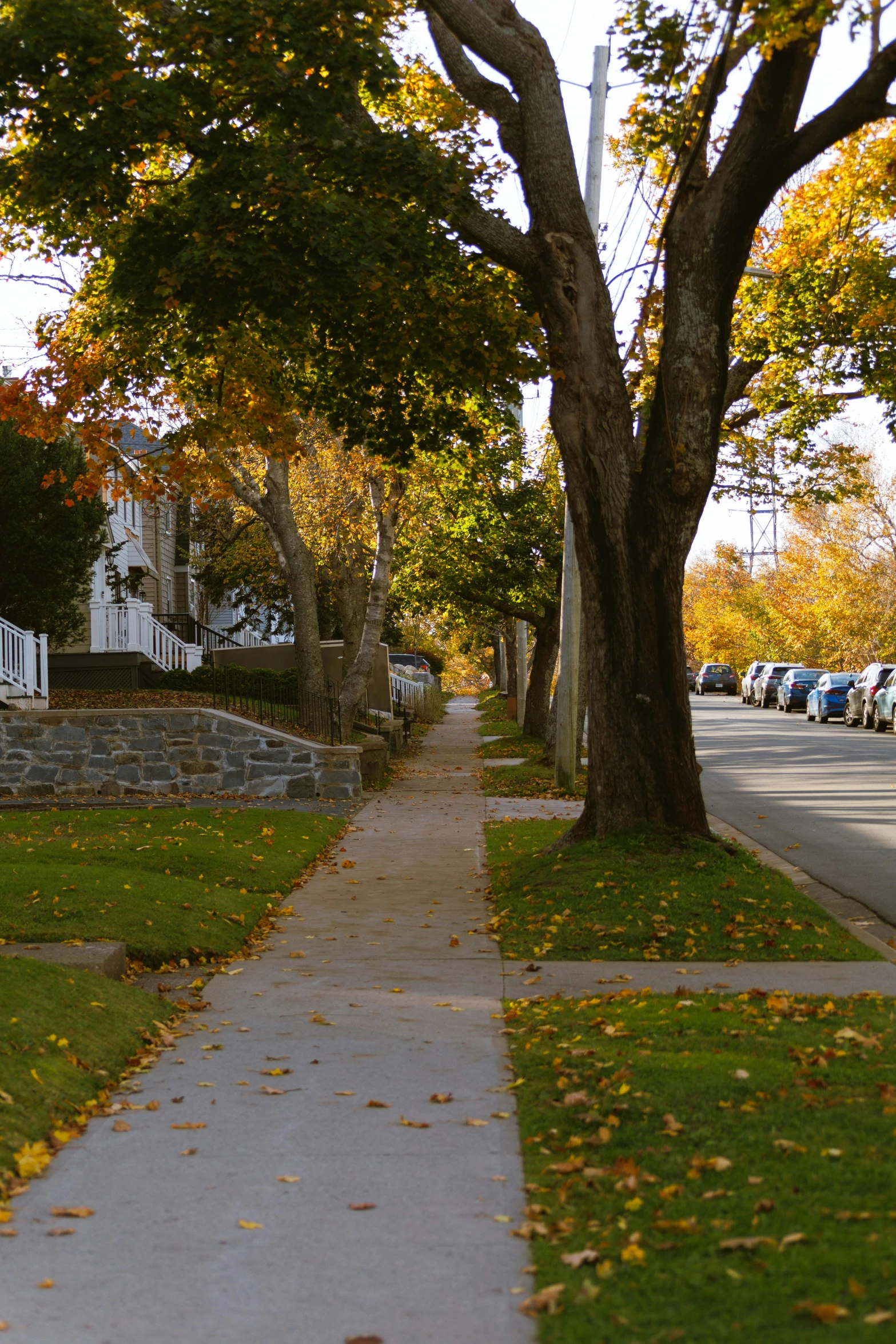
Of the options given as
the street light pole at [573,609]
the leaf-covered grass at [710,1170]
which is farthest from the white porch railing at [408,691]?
the leaf-covered grass at [710,1170]

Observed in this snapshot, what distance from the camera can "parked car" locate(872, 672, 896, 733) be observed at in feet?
110

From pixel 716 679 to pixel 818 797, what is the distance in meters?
47.9

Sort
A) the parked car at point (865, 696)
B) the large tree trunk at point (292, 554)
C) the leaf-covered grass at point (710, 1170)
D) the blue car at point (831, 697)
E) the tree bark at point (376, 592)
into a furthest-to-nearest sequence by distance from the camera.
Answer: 1. the blue car at point (831, 697)
2. the parked car at point (865, 696)
3. the tree bark at point (376, 592)
4. the large tree trunk at point (292, 554)
5. the leaf-covered grass at point (710, 1170)

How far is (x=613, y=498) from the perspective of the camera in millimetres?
10945

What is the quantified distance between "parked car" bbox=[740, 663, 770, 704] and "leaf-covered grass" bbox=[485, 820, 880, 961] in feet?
139

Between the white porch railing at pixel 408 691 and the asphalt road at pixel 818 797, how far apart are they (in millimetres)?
9607

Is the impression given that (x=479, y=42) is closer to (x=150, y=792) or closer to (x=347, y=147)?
(x=347, y=147)

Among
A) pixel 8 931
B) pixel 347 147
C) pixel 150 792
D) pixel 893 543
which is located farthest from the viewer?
pixel 893 543

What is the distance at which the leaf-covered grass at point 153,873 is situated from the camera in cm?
902

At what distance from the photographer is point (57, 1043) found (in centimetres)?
617

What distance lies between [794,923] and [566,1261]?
5.93 m

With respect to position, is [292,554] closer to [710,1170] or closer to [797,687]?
[710,1170]

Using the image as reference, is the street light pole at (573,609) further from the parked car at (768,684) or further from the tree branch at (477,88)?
the parked car at (768,684)

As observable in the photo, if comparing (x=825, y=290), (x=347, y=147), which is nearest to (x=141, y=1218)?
(x=347, y=147)
